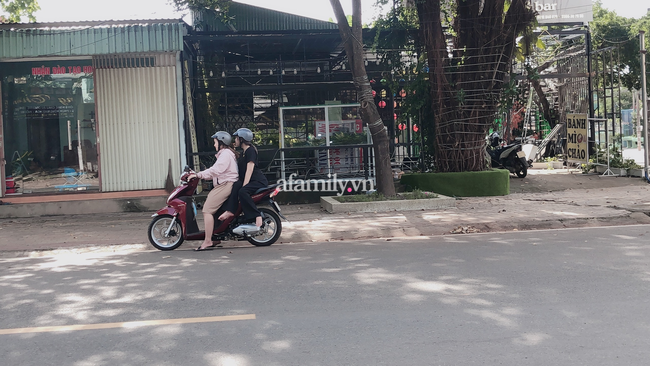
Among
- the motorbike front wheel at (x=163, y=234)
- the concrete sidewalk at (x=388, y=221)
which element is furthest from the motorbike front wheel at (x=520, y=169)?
the motorbike front wheel at (x=163, y=234)

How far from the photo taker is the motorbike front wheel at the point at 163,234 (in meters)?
9.12

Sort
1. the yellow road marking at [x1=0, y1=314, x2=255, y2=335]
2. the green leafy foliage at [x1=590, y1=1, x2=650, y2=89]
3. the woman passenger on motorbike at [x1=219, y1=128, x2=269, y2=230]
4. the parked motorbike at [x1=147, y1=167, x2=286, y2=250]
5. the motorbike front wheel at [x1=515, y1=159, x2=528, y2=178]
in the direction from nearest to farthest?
the yellow road marking at [x1=0, y1=314, x2=255, y2=335], the woman passenger on motorbike at [x1=219, y1=128, x2=269, y2=230], the parked motorbike at [x1=147, y1=167, x2=286, y2=250], the motorbike front wheel at [x1=515, y1=159, x2=528, y2=178], the green leafy foliage at [x1=590, y1=1, x2=650, y2=89]

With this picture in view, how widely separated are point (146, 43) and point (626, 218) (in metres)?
10.2

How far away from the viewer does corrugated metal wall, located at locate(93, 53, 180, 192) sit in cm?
1402

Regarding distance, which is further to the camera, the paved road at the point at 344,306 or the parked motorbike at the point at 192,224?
the parked motorbike at the point at 192,224

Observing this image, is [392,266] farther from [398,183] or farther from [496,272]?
[398,183]

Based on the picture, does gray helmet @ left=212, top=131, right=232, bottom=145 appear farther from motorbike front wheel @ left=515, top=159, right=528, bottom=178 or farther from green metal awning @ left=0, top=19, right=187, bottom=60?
motorbike front wheel @ left=515, top=159, right=528, bottom=178

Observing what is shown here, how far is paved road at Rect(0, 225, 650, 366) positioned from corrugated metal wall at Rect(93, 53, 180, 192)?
5.65 metres

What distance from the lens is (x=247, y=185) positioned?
8.81m

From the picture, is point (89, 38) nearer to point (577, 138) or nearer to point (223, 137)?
point (223, 137)

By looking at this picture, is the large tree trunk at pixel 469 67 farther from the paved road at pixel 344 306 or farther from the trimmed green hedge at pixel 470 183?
the paved road at pixel 344 306

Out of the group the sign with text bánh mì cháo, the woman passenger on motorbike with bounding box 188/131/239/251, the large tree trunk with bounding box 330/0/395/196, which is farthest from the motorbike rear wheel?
the sign with text bánh mì cháo

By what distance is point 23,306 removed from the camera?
5910 millimetres

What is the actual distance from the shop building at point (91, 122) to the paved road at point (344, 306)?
18.7ft
